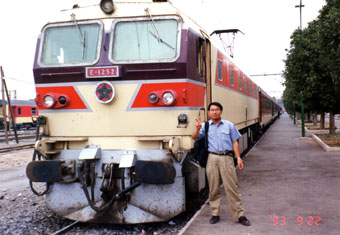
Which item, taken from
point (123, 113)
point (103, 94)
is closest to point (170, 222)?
point (123, 113)

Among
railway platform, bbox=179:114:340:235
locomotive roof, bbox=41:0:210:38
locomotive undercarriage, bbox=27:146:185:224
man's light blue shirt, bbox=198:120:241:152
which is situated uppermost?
locomotive roof, bbox=41:0:210:38

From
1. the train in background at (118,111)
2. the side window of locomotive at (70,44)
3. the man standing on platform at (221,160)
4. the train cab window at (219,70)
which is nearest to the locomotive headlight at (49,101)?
the train in background at (118,111)

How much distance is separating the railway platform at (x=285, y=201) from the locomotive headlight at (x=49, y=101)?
2850mm

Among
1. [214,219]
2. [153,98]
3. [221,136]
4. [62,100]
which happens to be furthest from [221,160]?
[62,100]

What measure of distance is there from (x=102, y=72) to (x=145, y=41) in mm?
832

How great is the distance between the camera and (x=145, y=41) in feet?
18.9

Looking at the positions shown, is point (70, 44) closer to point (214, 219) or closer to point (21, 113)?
point (214, 219)

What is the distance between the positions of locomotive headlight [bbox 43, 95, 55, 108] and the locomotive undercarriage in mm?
937

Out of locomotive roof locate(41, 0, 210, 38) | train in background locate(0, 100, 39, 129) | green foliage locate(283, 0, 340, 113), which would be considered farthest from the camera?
train in background locate(0, 100, 39, 129)

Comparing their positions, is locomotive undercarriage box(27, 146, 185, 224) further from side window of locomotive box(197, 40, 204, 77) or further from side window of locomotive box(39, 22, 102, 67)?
side window of locomotive box(197, 40, 204, 77)

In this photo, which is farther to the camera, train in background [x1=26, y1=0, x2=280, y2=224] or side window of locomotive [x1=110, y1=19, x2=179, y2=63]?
side window of locomotive [x1=110, y1=19, x2=179, y2=63]

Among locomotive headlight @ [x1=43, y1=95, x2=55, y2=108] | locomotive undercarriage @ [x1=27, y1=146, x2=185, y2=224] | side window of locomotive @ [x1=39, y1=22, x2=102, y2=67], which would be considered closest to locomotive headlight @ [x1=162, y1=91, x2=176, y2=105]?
locomotive undercarriage @ [x1=27, y1=146, x2=185, y2=224]

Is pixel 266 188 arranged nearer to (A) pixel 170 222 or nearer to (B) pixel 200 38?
(A) pixel 170 222

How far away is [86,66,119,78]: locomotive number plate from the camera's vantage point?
5.65 metres
